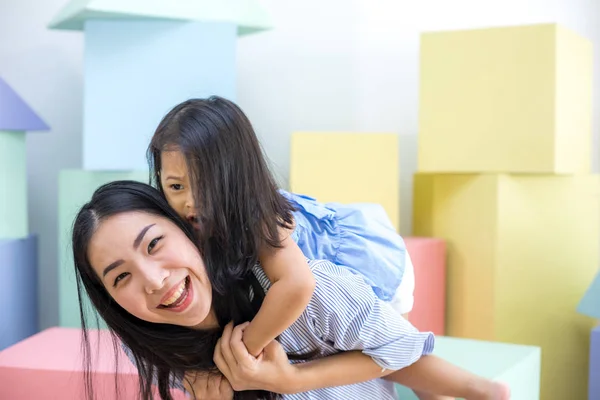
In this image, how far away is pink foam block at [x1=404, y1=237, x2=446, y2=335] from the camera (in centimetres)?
217

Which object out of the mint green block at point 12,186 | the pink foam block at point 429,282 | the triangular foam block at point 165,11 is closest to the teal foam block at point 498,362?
the pink foam block at point 429,282

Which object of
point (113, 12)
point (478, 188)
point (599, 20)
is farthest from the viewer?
point (599, 20)

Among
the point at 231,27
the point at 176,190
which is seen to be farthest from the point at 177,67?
the point at 176,190

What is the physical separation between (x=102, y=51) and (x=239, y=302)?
3.72 feet

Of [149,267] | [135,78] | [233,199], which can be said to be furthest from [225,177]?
[135,78]

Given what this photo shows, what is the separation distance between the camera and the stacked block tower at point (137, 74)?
6.88ft

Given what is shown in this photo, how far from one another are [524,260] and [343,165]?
1.81 feet

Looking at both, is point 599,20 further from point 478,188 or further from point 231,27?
point 231,27

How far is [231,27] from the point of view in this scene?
83.4 inches

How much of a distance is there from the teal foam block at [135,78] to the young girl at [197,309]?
0.92 m

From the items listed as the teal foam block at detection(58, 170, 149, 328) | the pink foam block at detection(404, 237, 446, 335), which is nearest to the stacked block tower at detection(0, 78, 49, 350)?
the teal foam block at detection(58, 170, 149, 328)

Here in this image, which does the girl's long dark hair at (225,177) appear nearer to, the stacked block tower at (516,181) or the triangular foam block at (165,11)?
the triangular foam block at (165,11)

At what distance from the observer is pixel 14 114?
6.91 ft

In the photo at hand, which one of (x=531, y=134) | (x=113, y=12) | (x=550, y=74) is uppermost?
(x=113, y=12)
